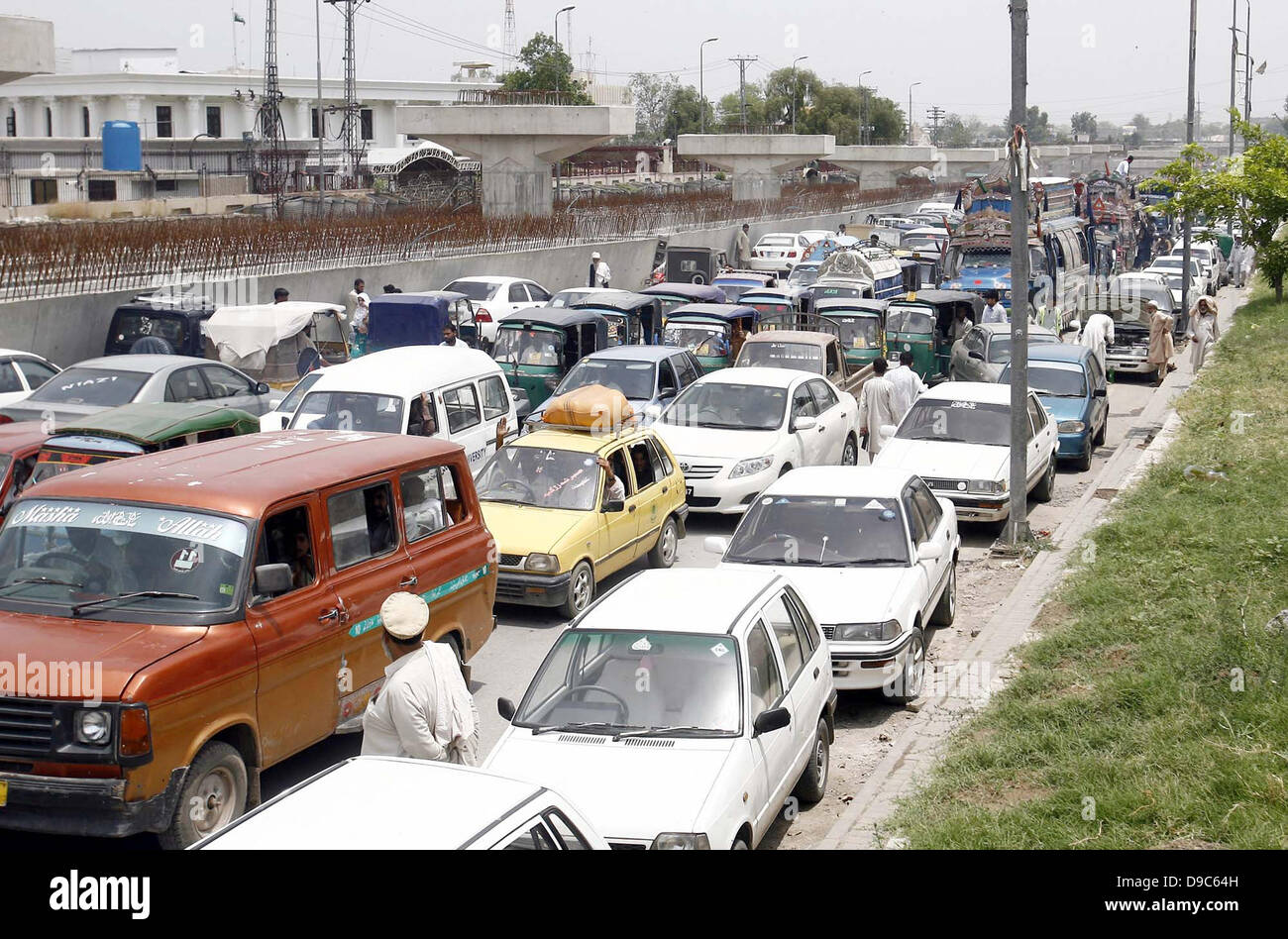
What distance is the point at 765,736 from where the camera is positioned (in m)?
7.38

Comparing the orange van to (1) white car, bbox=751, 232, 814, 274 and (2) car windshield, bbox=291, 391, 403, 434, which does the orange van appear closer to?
(2) car windshield, bbox=291, 391, 403, 434

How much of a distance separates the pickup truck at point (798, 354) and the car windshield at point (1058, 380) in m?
2.47

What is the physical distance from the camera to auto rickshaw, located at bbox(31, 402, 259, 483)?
39.5 feet

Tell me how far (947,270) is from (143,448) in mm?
27139

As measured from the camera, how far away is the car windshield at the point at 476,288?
29.2m

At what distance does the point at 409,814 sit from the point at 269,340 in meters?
17.4

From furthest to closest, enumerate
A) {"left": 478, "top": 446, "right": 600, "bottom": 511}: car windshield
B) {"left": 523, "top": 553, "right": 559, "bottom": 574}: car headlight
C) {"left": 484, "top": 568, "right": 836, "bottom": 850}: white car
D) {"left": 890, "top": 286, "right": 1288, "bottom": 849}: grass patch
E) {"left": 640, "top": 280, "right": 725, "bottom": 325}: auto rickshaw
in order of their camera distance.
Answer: {"left": 640, "top": 280, "right": 725, "bottom": 325}: auto rickshaw, {"left": 478, "top": 446, "right": 600, "bottom": 511}: car windshield, {"left": 523, "top": 553, "right": 559, "bottom": 574}: car headlight, {"left": 890, "top": 286, "right": 1288, "bottom": 849}: grass patch, {"left": 484, "top": 568, "right": 836, "bottom": 850}: white car

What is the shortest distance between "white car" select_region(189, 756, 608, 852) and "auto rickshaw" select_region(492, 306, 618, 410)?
596 inches

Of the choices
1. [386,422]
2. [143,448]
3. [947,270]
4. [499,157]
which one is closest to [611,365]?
[386,422]

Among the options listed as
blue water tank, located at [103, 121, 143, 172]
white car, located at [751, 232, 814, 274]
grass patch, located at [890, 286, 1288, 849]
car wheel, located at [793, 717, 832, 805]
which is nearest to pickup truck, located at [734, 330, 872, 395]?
grass patch, located at [890, 286, 1288, 849]

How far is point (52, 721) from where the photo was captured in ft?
22.2

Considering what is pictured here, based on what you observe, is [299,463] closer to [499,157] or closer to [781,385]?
[781,385]

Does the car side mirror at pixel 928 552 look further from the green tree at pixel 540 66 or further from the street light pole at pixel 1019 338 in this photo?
the green tree at pixel 540 66

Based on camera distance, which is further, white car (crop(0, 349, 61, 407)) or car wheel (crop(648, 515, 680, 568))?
white car (crop(0, 349, 61, 407))
